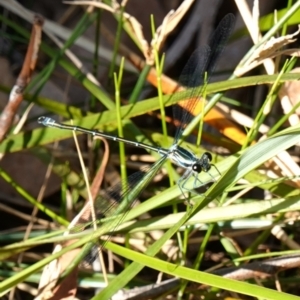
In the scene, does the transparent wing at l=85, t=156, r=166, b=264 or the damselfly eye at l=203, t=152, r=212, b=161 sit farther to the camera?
the damselfly eye at l=203, t=152, r=212, b=161

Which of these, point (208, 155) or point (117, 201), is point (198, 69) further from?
point (117, 201)

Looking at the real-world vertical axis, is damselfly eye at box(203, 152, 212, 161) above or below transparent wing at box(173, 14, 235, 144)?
below

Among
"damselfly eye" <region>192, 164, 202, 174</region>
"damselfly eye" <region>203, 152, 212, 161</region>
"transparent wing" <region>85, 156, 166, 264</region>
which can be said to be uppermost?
"damselfly eye" <region>203, 152, 212, 161</region>

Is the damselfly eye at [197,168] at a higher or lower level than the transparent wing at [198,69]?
lower

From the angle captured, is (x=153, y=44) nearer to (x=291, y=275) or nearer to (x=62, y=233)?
(x=62, y=233)

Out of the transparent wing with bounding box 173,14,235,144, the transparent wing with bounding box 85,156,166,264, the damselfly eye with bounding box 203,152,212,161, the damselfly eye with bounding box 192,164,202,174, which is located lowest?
the transparent wing with bounding box 85,156,166,264

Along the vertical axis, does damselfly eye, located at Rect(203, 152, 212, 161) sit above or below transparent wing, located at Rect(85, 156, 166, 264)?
above

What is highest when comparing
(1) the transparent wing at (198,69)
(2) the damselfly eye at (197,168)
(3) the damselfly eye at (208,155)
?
(1) the transparent wing at (198,69)

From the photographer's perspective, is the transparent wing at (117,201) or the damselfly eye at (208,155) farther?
the damselfly eye at (208,155)

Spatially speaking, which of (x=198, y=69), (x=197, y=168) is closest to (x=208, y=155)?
(x=197, y=168)
